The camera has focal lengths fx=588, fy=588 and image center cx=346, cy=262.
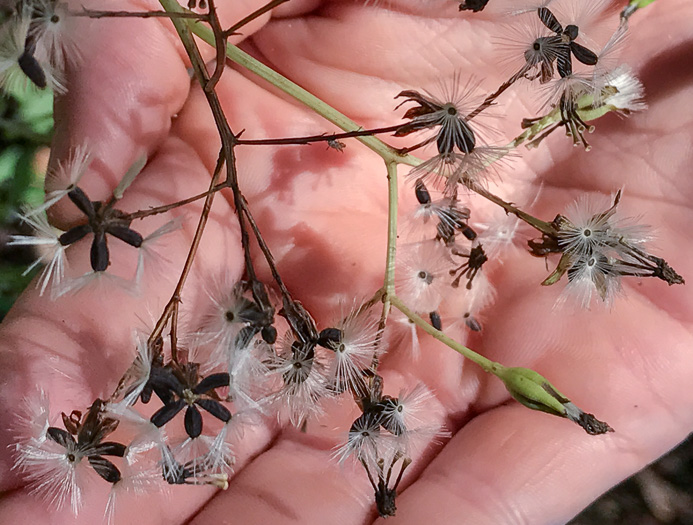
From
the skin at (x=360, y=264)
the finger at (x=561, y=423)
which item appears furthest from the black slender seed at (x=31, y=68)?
the finger at (x=561, y=423)

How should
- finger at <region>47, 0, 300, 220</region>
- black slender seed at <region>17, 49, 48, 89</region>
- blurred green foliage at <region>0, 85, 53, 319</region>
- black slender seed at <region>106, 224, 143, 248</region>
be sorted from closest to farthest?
black slender seed at <region>17, 49, 48, 89</region>, black slender seed at <region>106, 224, 143, 248</region>, finger at <region>47, 0, 300, 220</region>, blurred green foliage at <region>0, 85, 53, 319</region>

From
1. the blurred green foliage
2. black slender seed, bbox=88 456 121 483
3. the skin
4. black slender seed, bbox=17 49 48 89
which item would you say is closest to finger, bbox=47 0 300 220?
the skin

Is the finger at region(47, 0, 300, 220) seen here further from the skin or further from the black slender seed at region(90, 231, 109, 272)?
the black slender seed at region(90, 231, 109, 272)

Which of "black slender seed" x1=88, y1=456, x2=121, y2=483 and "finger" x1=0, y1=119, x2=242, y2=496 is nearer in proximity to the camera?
"black slender seed" x1=88, y1=456, x2=121, y2=483

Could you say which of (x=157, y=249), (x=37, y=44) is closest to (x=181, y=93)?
(x=157, y=249)

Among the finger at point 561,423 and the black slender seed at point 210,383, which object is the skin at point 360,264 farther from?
the black slender seed at point 210,383

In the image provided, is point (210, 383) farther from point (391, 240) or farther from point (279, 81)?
point (279, 81)
